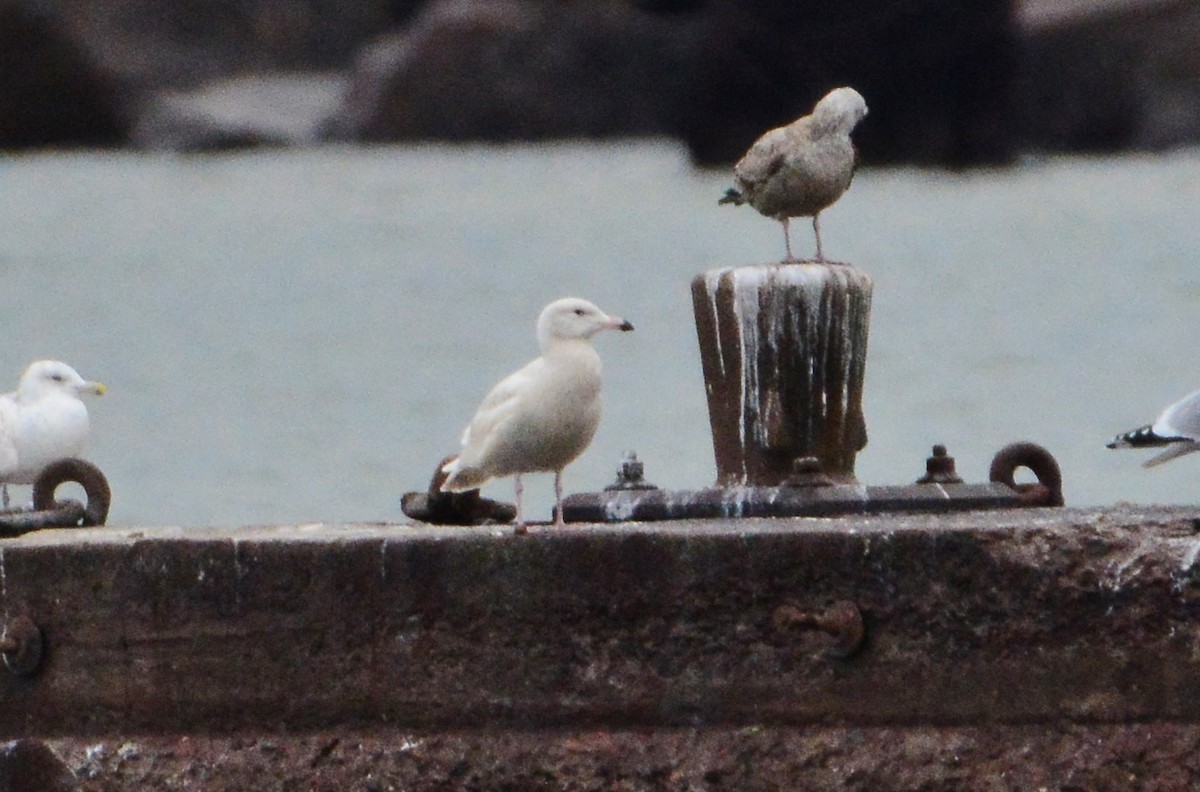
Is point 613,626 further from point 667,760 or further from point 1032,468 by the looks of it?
point 1032,468

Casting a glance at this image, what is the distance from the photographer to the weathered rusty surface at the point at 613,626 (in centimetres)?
512

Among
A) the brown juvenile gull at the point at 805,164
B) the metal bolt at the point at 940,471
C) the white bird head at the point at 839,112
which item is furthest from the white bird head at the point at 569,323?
the white bird head at the point at 839,112

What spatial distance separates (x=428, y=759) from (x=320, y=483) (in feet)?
55.9

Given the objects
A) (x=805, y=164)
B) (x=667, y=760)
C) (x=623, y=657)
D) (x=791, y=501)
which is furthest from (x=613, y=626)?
(x=805, y=164)

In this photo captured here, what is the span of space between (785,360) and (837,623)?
1.78m

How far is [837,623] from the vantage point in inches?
201

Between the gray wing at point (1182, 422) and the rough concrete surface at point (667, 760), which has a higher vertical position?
the gray wing at point (1182, 422)

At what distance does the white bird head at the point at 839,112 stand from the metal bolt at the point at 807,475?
4.33ft

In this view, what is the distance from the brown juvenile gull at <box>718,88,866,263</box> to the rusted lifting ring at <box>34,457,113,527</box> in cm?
198

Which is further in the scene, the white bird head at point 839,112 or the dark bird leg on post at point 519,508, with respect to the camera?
the white bird head at point 839,112

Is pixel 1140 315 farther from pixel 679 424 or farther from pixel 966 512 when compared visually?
pixel 966 512

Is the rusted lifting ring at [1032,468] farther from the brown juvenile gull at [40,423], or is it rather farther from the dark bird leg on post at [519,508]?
the brown juvenile gull at [40,423]

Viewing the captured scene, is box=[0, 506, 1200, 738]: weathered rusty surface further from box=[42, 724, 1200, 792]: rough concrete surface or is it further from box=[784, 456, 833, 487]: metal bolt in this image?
box=[784, 456, 833, 487]: metal bolt

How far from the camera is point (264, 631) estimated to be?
540 cm
